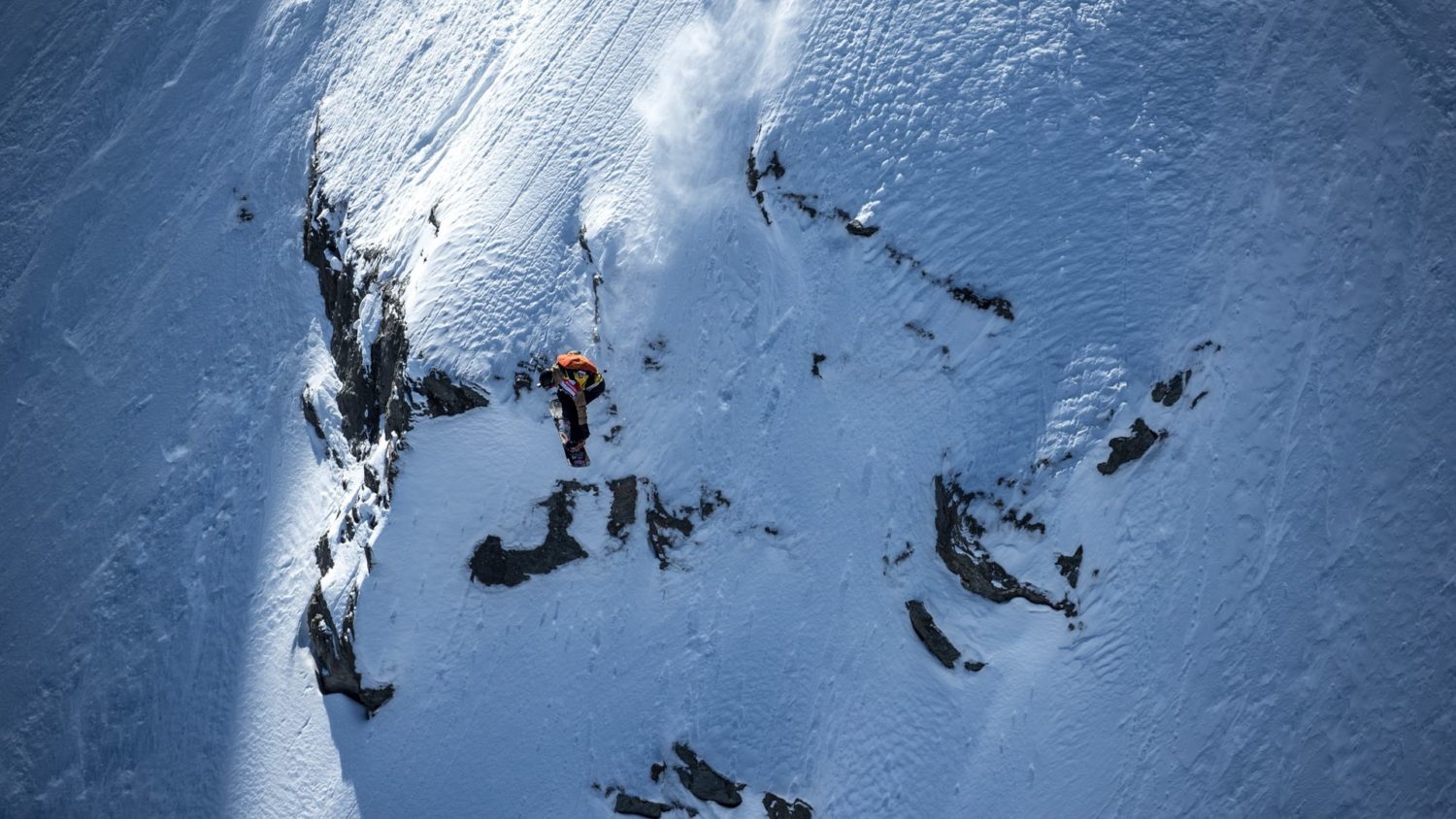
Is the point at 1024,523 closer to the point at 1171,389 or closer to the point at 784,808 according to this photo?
the point at 1171,389

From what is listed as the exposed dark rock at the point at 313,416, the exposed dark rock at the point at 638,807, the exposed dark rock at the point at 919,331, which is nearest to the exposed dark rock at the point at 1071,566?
the exposed dark rock at the point at 919,331

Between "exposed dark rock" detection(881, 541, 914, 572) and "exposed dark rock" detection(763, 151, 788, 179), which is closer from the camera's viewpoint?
"exposed dark rock" detection(881, 541, 914, 572)

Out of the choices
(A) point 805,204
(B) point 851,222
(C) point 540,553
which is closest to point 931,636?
(C) point 540,553

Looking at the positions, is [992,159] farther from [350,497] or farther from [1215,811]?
[350,497]

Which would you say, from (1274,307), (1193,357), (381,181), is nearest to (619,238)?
(381,181)

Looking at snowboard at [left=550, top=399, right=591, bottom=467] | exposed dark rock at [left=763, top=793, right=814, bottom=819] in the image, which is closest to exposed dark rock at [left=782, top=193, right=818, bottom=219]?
snowboard at [left=550, top=399, right=591, bottom=467]

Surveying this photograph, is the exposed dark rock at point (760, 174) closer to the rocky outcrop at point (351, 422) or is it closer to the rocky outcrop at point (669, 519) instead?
the rocky outcrop at point (669, 519)

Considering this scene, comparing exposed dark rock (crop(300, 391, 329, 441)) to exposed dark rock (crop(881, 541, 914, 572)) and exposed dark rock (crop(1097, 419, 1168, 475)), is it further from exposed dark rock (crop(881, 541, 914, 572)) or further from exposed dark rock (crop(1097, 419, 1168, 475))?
exposed dark rock (crop(1097, 419, 1168, 475))
